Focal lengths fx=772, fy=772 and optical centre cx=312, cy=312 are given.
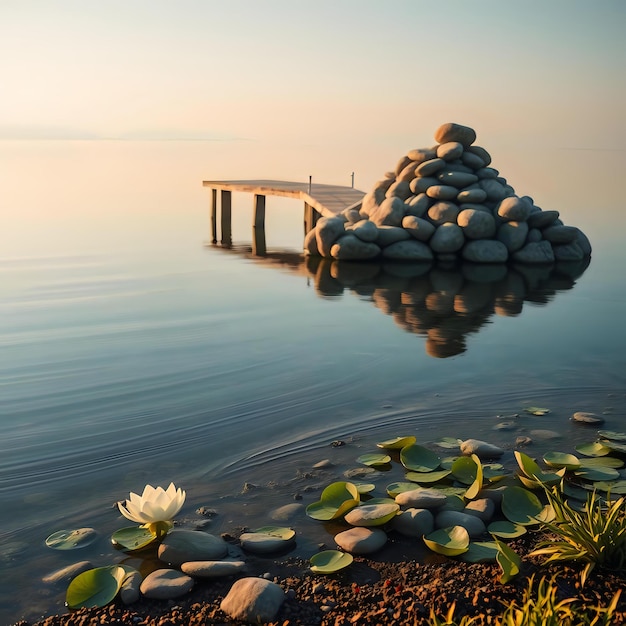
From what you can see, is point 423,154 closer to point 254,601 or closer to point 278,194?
point 278,194

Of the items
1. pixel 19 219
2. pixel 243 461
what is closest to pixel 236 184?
pixel 19 219

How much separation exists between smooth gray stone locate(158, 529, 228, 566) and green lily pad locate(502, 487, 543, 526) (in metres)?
1.44

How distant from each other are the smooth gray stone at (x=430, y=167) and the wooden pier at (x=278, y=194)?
1.89 m

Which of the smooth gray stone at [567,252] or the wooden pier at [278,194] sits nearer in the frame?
the smooth gray stone at [567,252]

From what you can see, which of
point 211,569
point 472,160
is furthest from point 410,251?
point 211,569

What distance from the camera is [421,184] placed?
13617 millimetres

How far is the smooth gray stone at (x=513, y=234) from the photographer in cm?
1323

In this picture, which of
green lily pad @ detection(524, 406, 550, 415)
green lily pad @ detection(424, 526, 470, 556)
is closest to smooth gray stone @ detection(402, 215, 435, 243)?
green lily pad @ detection(524, 406, 550, 415)

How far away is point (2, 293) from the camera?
1083 centimetres

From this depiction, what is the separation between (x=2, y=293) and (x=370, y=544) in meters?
8.66

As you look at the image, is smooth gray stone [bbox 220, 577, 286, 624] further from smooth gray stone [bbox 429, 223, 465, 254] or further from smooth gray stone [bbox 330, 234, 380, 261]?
smooth gray stone [bbox 429, 223, 465, 254]

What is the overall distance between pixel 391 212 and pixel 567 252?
3.38 metres

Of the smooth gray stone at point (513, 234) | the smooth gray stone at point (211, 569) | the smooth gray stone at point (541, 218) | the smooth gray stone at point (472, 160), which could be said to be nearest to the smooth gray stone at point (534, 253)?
the smooth gray stone at point (513, 234)

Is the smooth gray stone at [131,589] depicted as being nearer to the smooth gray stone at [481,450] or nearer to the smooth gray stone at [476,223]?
the smooth gray stone at [481,450]
